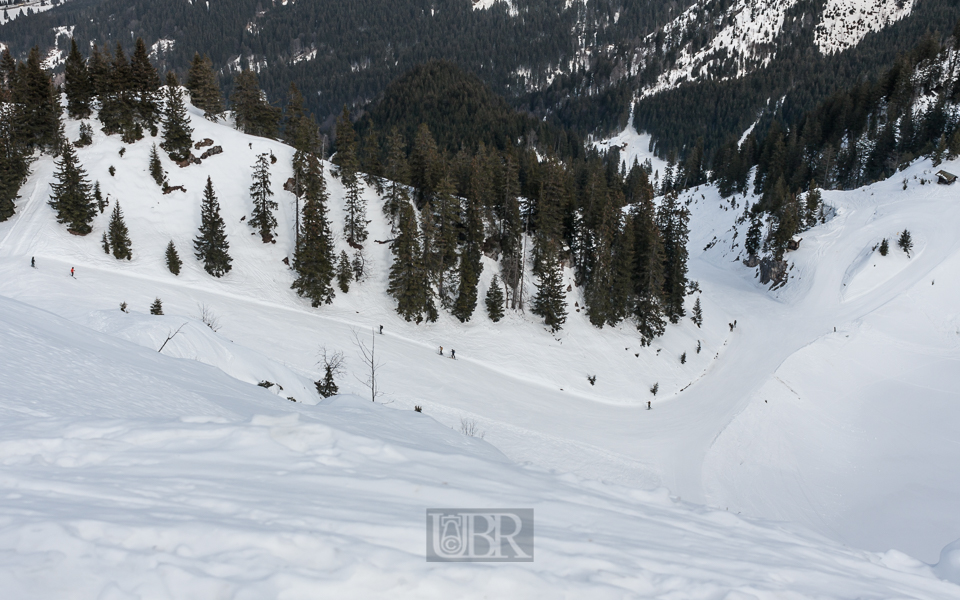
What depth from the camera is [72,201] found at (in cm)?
3594

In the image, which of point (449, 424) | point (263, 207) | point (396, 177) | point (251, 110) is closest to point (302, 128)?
point (263, 207)

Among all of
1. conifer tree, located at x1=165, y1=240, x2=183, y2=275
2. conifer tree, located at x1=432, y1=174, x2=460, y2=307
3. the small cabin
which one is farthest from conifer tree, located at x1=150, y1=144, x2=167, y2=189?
the small cabin

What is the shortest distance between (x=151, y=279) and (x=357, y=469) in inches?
1480

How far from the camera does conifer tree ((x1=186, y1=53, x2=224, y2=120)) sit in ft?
183

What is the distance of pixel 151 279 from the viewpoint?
1395 inches

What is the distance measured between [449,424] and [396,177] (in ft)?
99.9

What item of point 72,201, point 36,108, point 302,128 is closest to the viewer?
point 72,201

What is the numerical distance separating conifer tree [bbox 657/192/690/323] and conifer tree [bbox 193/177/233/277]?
38.7 metres

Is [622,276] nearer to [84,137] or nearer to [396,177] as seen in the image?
[396,177]

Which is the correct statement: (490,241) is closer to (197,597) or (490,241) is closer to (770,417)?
(770,417)

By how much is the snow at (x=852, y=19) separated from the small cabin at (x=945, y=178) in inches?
5632

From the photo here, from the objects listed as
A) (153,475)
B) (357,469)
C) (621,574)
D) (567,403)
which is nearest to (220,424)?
(153,475)

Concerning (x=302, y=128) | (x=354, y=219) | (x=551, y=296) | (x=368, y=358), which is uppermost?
(x=302, y=128)

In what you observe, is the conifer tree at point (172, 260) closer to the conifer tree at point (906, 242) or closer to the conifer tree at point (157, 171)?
the conifer tree at point (157, 171)
